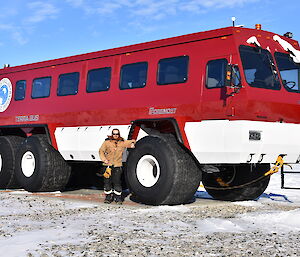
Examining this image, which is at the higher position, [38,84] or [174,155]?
[38,84]

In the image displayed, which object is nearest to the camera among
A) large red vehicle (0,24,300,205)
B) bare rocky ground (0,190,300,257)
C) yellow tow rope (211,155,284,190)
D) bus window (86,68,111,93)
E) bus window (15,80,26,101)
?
bare rocky ground (0,190,300,257)

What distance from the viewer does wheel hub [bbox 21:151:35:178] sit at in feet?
40.5

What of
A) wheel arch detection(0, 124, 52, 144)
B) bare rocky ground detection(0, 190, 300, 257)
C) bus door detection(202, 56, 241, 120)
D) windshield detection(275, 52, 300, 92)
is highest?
windshield detection(275, 52, 300, 92)

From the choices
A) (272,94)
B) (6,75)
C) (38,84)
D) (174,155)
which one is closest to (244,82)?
(272,94)

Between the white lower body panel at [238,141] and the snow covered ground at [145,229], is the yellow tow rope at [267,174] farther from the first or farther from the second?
the snow covered ground at [145,229]

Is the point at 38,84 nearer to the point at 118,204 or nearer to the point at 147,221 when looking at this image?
the point at 118,204

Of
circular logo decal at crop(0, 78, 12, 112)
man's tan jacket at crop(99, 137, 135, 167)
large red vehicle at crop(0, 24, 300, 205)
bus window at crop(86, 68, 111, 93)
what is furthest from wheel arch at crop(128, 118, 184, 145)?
circular logo decal at crop(0, 78, 12, 112)

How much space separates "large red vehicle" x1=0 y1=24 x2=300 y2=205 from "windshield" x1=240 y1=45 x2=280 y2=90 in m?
0.02

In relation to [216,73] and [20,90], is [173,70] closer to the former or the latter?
[216,73]

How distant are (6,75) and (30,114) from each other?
6.73 ft

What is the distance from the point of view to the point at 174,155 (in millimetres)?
9242

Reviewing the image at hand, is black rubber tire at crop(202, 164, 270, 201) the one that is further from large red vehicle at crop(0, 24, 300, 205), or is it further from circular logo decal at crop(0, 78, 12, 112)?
circular logo decal at crop(0, 78, 12, 112)

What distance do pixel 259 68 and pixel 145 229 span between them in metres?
4.00

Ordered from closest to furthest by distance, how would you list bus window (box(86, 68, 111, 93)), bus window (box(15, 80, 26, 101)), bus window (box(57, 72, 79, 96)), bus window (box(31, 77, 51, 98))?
bus window (box(86, 68, 111, 93))
bus window (box(57, 72, 79, 96))
bus window (box(31, 77, 51, 98))
bus window (box(15, 80, 26, 101))
